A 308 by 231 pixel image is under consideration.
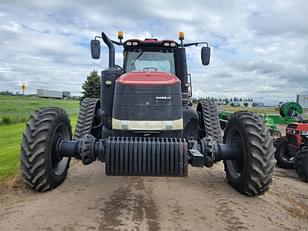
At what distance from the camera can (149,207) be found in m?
5.03

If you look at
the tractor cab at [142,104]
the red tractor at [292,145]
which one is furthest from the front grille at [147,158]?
the red tractor at [292,145]

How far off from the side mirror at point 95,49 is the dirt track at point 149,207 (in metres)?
2.53

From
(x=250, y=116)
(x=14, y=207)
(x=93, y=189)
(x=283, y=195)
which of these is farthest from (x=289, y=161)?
(x=14, y=207)

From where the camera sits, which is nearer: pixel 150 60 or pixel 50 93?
pixel 150 60

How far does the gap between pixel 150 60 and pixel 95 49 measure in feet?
3.80

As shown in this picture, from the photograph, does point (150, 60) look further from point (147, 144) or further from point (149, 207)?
point (149, 207)

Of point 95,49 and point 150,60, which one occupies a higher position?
point 95,49

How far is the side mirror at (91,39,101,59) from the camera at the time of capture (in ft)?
23.1

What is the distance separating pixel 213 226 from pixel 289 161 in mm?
6422

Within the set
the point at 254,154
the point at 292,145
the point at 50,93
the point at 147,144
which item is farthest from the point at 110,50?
the point at 50,93

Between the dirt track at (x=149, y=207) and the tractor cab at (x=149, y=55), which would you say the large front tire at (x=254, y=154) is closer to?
the dirt track at (x=149, y=207)

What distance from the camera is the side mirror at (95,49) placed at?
7047 mm

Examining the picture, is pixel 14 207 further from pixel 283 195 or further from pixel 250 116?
pixel 283 195

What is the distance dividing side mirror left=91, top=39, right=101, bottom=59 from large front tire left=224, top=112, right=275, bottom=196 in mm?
3221
